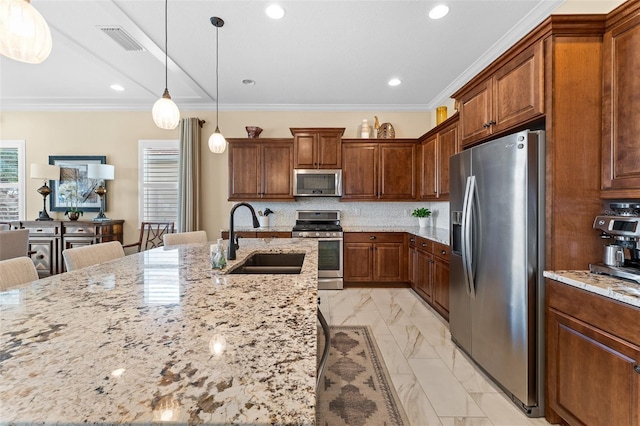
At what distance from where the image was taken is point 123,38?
9.58 ft

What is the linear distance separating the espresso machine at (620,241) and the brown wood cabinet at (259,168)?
3579 millimetres

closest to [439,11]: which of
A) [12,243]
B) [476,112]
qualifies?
[476,112]

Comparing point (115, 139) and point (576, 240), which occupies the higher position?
point (115, 139)

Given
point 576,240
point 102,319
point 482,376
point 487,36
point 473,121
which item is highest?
point 487,36

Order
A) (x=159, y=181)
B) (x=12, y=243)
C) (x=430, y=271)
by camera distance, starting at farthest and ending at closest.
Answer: (x=159, y=181), (x=430, y=271), (x=12, y=243)

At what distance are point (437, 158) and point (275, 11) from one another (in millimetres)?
2594

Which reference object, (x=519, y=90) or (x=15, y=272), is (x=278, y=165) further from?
(x=15, y=272)

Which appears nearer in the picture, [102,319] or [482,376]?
[102,319]

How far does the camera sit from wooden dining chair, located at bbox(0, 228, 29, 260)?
3.04 meters

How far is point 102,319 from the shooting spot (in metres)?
0.85

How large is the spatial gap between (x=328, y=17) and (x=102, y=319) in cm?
277

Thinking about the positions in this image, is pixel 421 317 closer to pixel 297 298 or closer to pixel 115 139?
pixel 297 298

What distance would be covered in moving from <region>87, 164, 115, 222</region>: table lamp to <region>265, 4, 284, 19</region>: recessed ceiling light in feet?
11.9

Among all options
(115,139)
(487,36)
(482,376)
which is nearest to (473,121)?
(487,36)
